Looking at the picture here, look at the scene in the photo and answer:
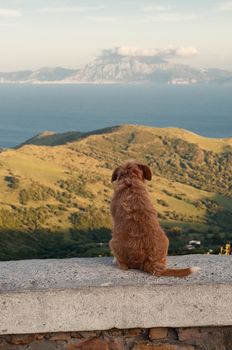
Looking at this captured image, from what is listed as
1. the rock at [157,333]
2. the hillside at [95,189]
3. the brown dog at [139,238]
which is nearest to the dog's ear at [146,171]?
the brown dog at [139,238]

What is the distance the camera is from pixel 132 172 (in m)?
4.12

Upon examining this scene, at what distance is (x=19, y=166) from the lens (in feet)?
391

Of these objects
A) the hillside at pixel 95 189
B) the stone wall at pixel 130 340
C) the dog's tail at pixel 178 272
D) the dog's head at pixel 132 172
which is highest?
the dog's head at pixel 132 172

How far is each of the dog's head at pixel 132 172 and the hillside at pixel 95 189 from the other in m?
51.4

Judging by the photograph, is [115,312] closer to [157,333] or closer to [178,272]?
[157,333]

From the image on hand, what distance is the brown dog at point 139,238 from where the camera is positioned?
3643mm

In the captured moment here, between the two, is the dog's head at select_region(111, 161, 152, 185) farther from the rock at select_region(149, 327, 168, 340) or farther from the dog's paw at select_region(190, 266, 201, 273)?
the rock at select_region(149, 327, 168, 340)

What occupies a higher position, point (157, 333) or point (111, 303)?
point (111, 303)

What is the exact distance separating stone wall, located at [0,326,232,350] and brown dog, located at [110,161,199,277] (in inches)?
16.3

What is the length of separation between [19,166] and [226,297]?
11837 centimetres

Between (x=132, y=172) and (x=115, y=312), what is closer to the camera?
(x=115, y=312)

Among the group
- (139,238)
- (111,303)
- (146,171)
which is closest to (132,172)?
(146,171)

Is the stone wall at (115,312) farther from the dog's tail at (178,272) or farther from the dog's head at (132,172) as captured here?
the dog's head at (132,172)

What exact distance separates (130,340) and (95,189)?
4444 inches
